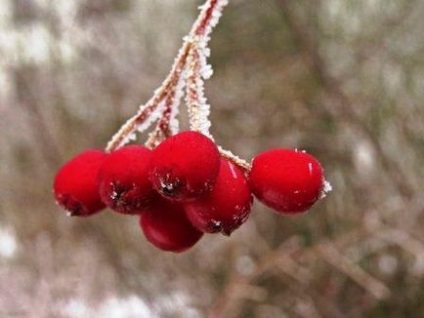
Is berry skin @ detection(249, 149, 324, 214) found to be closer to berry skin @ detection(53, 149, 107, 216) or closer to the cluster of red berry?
the cluster of red berry

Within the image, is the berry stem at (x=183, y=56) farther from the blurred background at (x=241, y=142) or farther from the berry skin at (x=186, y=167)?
the blurred background at (x=241, y=142)

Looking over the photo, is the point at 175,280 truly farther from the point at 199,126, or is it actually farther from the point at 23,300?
the point at 199,126

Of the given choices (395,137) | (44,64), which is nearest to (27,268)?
(44,64)

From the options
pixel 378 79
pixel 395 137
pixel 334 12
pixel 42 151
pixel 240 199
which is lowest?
pixel 42 151

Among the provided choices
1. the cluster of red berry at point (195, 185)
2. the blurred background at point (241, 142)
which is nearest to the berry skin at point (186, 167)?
the cluster of red berry at point (195, 185)

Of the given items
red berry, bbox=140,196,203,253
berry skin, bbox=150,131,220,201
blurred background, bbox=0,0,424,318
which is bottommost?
blurred background, bbox=0,0,424,318

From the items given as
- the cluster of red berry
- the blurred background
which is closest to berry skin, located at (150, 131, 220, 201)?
the cluster of red berry
